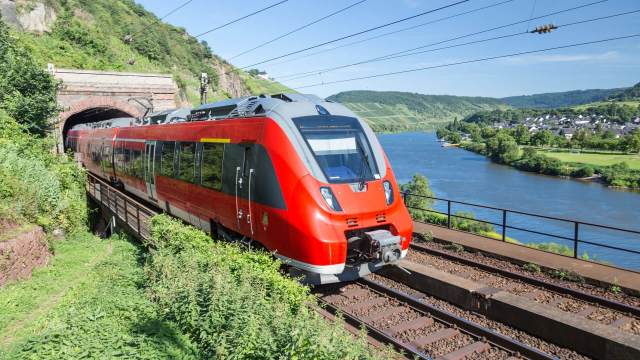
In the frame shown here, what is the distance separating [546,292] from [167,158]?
10202 millimetres

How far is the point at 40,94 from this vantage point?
2309 cm

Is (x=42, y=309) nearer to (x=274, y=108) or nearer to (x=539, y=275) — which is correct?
(x=274, y=108)

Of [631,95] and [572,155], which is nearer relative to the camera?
[572,155]

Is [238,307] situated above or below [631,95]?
below

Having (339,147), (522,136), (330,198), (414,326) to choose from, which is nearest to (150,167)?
(339,147)

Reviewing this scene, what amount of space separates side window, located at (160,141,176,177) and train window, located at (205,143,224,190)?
2.44 meters

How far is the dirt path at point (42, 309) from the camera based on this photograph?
24.5 feet

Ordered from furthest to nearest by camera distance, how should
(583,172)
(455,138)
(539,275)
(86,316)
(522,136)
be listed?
(455,138) < (522,136) < (583,172) < (539,275) < (86,316)

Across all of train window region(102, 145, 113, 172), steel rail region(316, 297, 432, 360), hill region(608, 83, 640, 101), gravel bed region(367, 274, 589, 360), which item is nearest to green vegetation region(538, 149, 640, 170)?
train window region(102, 145, 113, 172)

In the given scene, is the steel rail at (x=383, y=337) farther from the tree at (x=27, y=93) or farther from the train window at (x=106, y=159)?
the tree at (x=27, y=93)

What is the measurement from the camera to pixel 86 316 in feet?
22.7

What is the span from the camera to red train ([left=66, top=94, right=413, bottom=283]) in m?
8.02

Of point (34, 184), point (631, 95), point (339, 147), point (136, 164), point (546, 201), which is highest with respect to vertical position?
point (631, 95)

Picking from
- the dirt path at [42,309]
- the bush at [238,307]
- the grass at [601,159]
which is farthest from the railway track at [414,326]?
the grass at [601,159]
